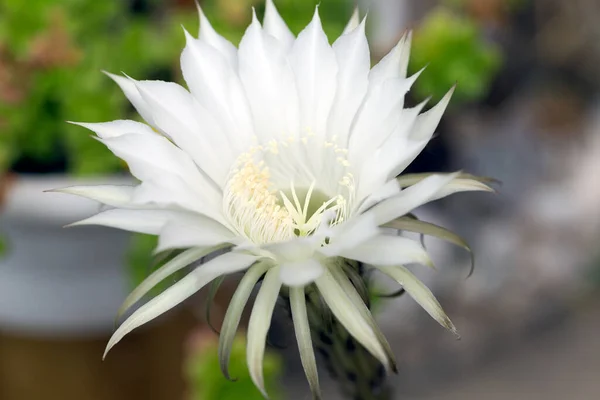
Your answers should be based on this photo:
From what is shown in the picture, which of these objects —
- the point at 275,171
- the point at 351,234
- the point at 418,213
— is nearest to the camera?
the point at 351,234

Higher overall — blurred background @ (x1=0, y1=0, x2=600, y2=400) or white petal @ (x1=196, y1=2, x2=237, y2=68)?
white petal @ (x1=196, y1=2, x2=237, y2=68)

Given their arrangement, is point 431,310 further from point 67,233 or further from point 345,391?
point 67,233

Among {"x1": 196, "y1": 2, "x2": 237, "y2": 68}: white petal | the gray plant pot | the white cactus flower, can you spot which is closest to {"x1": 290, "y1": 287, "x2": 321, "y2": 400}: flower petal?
the white cactus flower

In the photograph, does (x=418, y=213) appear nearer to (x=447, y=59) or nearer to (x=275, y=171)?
(x=447, y=59)

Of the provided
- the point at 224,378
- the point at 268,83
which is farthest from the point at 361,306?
the point at 224,378

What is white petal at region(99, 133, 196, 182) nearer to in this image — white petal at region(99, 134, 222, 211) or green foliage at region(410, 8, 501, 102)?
white petal at region(99, 134, 222, 211)


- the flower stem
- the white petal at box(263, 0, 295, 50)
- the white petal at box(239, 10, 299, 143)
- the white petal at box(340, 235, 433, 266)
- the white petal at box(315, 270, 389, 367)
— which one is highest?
the white petal at box(263, 0, 295, 50)
